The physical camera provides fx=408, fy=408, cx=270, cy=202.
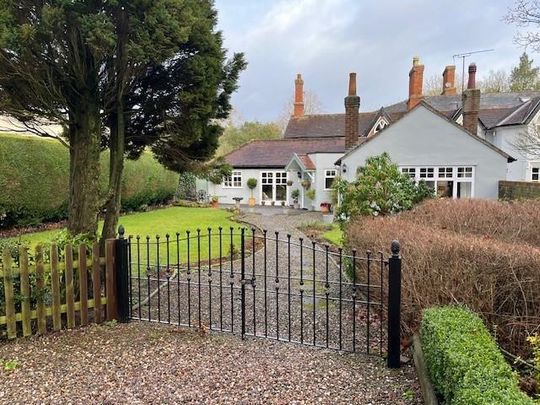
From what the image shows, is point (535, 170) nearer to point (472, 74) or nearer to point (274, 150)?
point (472, 74)

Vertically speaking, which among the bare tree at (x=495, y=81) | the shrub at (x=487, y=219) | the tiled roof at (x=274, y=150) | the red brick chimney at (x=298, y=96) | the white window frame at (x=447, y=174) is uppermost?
the bare tree at (x=495, y=81)

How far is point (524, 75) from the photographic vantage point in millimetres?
44469

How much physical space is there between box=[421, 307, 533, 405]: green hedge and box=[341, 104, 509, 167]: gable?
1669cm

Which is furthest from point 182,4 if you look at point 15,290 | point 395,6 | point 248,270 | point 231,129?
point 231,129

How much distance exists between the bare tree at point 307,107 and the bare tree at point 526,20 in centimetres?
3459

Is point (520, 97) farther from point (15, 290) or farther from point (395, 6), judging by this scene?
point (15, 290)

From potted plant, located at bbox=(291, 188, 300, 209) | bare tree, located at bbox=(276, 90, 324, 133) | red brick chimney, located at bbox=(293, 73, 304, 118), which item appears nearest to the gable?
potted plant, located at bbox=(291, 188, 300, 209)

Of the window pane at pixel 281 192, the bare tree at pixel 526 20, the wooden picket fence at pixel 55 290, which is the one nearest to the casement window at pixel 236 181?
the window pane at pixel 281 192

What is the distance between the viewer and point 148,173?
25422mm

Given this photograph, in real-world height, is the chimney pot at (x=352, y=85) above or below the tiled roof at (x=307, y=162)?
above

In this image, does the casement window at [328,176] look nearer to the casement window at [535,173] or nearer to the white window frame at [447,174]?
the white window frame at [447,174]

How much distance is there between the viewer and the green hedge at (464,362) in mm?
2367

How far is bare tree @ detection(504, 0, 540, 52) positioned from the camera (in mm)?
12953

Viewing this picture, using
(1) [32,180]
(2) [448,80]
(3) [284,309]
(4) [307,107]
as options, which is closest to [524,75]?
(2) [448,80]
